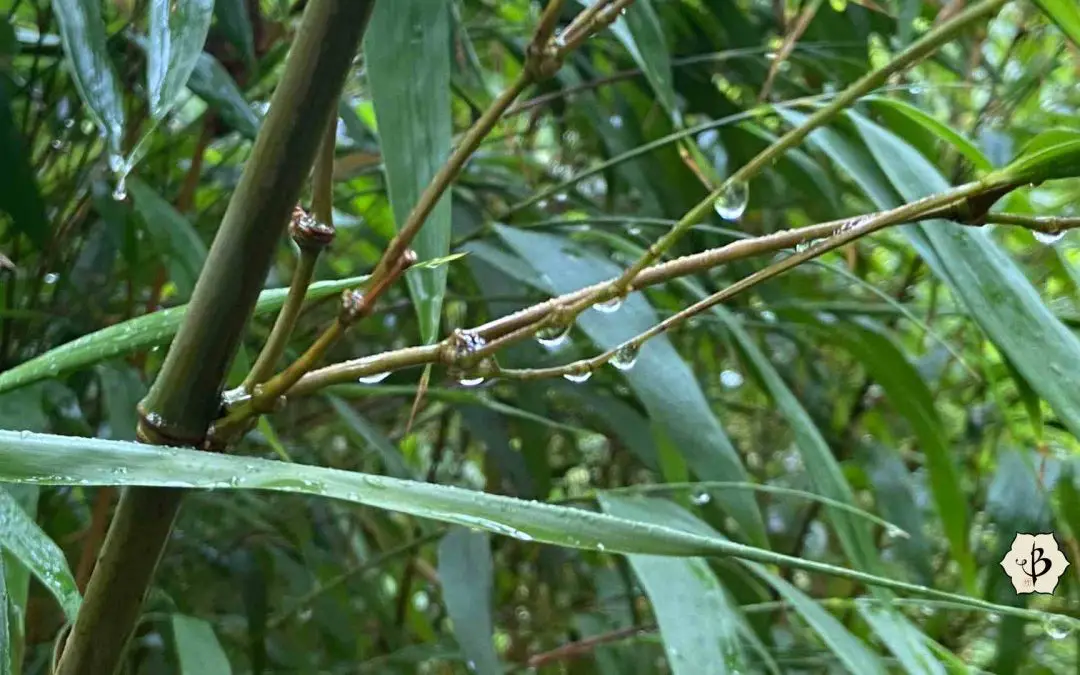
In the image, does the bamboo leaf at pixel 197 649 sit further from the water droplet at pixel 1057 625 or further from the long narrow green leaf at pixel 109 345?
the water droplet at pixel 1057 625

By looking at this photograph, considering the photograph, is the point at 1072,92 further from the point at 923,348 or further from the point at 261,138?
the point at 261,138

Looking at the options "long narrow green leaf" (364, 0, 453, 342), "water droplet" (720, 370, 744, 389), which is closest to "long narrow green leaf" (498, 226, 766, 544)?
"long narrow green leaf" (364, 0, 453, 342)

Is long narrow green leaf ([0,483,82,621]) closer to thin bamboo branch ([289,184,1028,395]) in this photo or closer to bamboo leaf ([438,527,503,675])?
thin bamboo branch ([289,184,1028,395])

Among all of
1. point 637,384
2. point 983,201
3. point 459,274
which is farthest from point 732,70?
point 983,201

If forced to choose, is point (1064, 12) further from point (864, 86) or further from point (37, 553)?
point (37, 553)

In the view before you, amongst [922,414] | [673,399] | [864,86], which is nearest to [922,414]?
[922,414]

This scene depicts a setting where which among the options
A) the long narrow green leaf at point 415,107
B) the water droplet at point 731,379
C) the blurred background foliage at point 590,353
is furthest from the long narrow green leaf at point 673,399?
the water droplet at point 731,379
